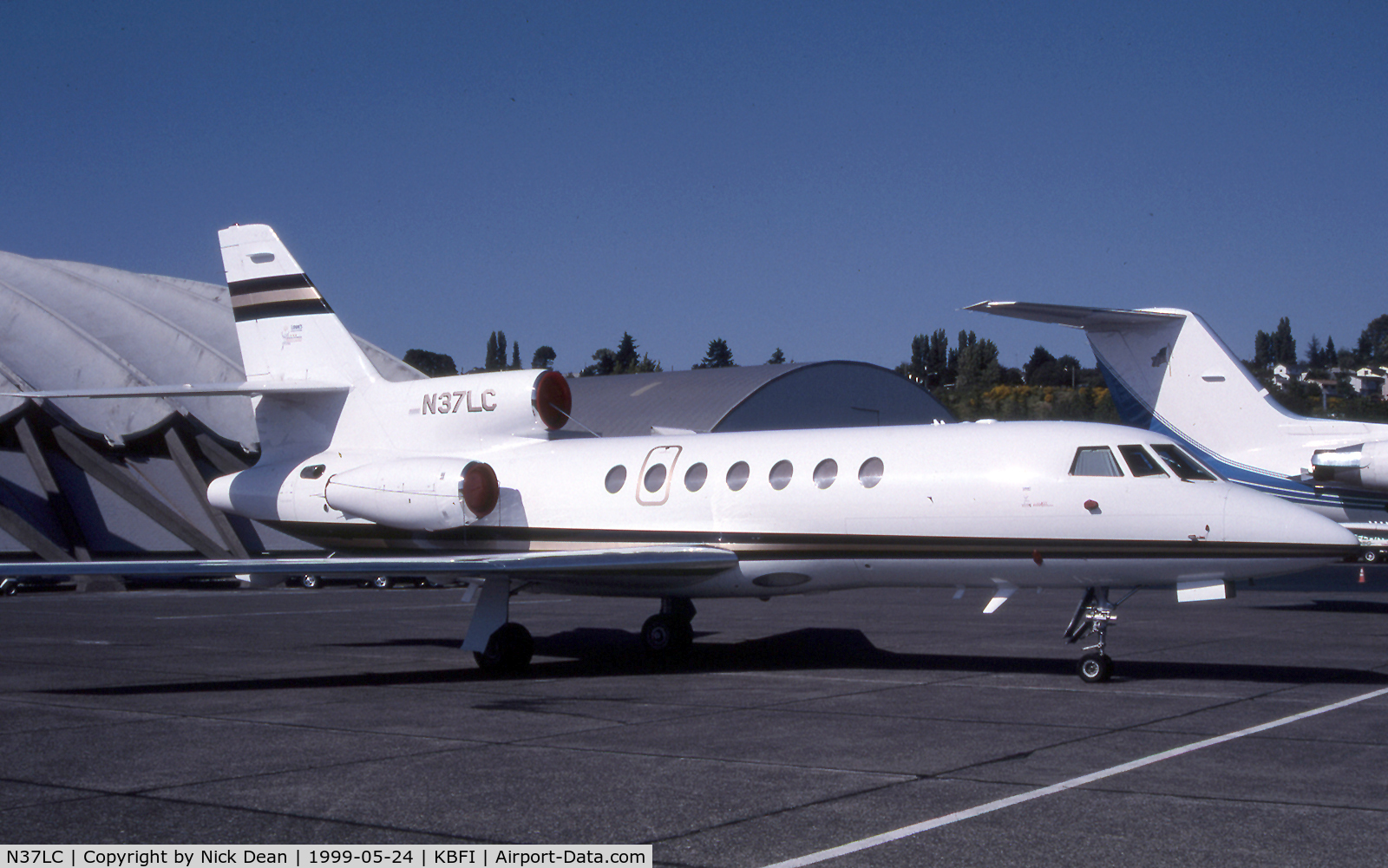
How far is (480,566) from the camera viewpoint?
527 inches

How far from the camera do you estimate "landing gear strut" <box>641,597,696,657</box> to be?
15.9 metres

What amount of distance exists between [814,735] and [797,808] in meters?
2.57

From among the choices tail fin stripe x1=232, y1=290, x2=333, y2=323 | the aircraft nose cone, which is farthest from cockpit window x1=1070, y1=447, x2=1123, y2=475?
tail fin stripe x1=232, y1=290, x2=333, y2=323

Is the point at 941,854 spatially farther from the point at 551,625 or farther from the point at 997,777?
the point at 551,625

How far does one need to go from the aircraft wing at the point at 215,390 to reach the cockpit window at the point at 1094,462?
1040 cm

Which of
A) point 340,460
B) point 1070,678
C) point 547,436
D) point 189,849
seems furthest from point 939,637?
point 189,849

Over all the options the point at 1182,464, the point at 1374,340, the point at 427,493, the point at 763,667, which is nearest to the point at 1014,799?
the point at 1182,464

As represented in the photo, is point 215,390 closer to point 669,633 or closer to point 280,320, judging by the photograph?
point 280,320

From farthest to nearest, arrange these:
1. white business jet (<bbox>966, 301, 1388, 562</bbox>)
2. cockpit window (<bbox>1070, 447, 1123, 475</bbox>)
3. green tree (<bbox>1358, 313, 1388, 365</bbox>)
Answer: green tree (<bbox>1358, 313, 1388, 365</bbox>), white business jet (<bbox>966, 301, 1388, 562</bbox>), cockpit window (<bbox>1070, 447, 1123, 475</bbox>)

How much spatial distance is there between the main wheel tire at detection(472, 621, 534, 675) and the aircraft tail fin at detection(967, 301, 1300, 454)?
490 inches

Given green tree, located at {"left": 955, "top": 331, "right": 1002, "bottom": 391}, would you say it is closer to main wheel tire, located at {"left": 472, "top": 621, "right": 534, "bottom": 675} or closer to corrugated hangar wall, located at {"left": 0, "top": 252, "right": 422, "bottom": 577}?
corrugated hangar wall, located at {"left": 0, "top": 252, "right": 422, "bottom": 577}

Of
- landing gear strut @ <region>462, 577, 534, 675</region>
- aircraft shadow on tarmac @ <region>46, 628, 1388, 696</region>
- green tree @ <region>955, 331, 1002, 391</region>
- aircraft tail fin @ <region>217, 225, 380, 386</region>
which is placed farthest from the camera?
green tree @ <region>955, 331, 1002, 391</region>

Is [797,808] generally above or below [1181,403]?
below

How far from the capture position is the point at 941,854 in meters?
6.14
